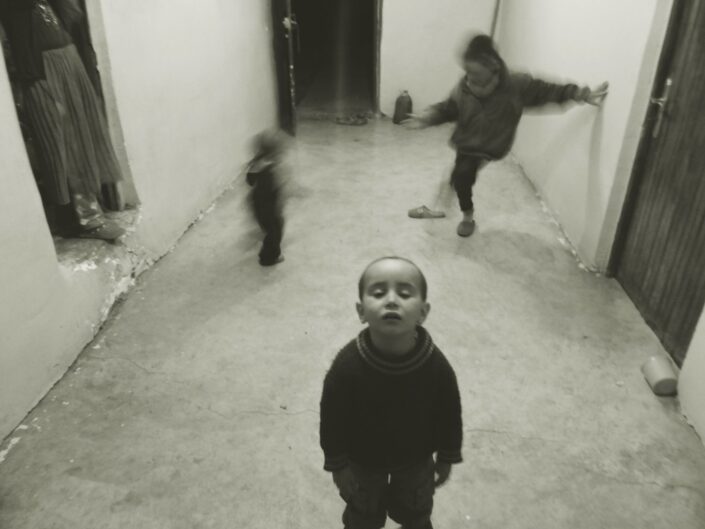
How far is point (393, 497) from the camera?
1.76m

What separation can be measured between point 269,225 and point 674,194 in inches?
85.0

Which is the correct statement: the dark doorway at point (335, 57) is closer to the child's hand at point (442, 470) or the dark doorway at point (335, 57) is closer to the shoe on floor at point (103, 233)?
the shoe on floor at point (103, 233)

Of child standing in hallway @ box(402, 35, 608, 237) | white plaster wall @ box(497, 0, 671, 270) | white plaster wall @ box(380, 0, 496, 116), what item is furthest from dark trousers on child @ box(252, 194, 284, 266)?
white plaster wall @ box(380, 0, 496, 116)

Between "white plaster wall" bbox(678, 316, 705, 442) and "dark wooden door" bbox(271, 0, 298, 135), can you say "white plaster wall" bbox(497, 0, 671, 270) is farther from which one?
"dark wooden door" bbox(271, 0, 298, 135)

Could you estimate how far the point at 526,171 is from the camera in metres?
5.12

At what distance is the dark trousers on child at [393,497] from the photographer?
167cm

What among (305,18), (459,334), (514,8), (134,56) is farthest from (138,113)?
(305,18)

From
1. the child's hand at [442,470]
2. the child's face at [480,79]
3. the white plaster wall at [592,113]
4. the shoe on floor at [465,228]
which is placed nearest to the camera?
the child's hand at [442,470]

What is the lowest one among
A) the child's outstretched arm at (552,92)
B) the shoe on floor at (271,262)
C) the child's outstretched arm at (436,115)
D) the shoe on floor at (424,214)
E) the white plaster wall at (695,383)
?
the shoe on floor at (271,262)

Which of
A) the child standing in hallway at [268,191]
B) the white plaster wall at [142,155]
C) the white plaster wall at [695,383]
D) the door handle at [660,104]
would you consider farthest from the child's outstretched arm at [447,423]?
the door handle at [660,104]

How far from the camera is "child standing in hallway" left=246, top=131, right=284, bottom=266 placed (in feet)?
10.9

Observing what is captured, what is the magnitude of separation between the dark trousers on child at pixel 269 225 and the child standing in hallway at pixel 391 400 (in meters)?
2.07

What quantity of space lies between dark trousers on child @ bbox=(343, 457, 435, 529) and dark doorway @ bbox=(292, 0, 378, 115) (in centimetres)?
542

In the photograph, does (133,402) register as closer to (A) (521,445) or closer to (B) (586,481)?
(A) (521,445)
